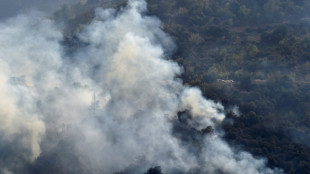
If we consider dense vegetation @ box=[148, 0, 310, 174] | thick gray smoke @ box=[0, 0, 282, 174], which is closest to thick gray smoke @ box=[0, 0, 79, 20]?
dense vegetation @ box=[148, 0, 310, 174]

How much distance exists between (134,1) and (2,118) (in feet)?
101

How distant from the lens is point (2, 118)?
28516 mm

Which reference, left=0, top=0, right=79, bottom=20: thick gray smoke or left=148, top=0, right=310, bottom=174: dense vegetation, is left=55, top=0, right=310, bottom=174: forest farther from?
left=0, top=0, right=79, bottom=20: thick gray smoke

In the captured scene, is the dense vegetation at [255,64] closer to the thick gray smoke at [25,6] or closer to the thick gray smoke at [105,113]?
the thick gray smoke at [105,113]

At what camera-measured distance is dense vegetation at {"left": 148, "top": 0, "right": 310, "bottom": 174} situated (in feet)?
99.9

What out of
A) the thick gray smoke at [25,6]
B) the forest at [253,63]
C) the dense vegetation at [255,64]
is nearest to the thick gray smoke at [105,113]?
the forest at [253,63]

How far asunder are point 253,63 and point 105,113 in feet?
74.2

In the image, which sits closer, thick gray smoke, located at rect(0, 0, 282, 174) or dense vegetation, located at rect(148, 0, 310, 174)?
thick gray smoke, located at rect(0, 0, 282, 174)

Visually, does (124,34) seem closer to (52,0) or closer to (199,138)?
(199,138)

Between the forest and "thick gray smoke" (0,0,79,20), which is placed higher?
"thick gray smoke" (0,0,79,20)

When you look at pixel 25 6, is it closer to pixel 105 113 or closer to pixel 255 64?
pixel 255 64

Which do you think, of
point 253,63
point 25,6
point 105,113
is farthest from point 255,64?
point 25,6

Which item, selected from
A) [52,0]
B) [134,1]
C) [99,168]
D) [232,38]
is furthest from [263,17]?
[52,0]

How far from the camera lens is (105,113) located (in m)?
33.1
